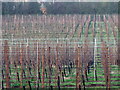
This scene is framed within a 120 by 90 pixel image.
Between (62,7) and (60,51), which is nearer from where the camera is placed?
(60,51)

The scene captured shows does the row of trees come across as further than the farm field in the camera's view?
Yes

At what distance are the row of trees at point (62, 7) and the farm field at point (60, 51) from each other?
1.08 feet

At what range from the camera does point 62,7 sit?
786 centimetres

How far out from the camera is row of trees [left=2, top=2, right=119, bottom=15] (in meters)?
7.28

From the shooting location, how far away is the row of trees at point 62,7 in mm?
7281

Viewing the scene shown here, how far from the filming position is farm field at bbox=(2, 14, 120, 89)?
4906 millimetres

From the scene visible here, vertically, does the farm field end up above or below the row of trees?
below

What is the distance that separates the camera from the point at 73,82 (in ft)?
16.4

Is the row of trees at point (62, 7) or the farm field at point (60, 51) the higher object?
the row of trees at point (62, 7)

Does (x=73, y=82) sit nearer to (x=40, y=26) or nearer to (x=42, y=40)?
(x=42, y=40)

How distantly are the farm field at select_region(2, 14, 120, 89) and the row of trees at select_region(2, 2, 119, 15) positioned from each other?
330 mm

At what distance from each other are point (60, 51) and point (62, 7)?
187 centimetres

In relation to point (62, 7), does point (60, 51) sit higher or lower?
lower

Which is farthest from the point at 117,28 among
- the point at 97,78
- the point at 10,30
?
the point at 97,78
